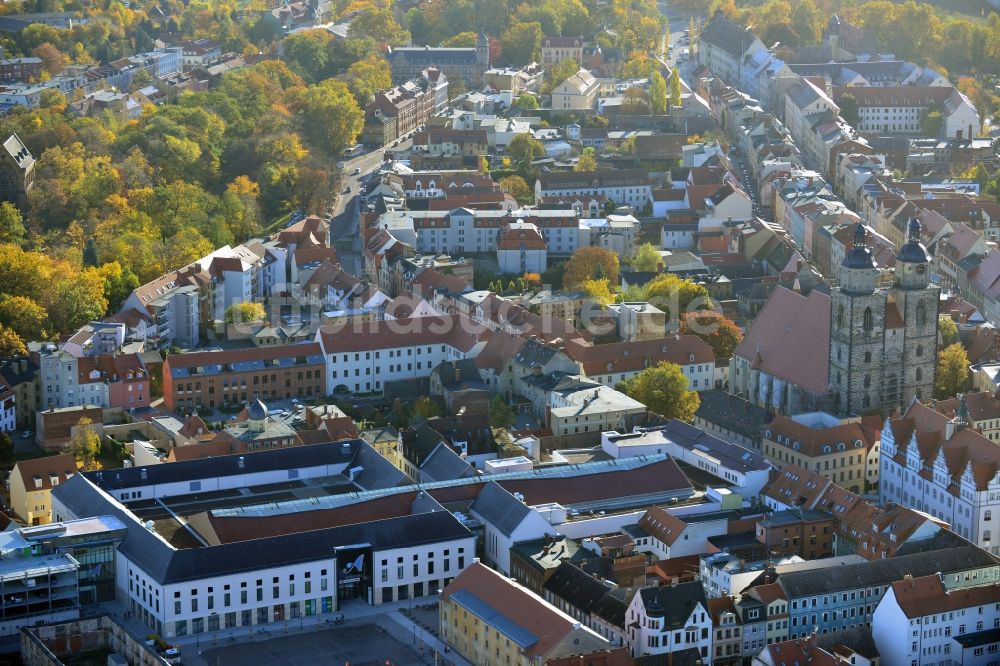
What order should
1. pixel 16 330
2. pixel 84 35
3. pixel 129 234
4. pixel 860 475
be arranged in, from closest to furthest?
pixel 860 475 < pixel 16 330 < pixel 129 234 < pixel 84 35

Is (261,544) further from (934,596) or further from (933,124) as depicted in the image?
(933,124)

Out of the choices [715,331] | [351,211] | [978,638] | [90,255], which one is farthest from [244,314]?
[978,638]

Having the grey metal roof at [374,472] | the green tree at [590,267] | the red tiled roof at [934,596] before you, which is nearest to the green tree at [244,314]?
the green tree at [590,267]

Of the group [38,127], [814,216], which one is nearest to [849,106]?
[814,216]

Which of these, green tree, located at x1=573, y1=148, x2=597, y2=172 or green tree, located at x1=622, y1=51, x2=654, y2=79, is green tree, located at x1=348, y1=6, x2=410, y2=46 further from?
green tree, located at x1=573, y1=148, x2=597, y2=172

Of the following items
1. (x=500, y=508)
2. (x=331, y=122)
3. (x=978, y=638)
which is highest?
(x=331, y=122)

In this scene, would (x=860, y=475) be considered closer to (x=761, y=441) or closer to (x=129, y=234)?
(x=761, y=441)
